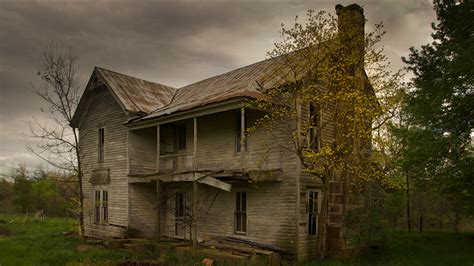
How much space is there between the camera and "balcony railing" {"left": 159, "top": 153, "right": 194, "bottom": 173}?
1947 centimetres

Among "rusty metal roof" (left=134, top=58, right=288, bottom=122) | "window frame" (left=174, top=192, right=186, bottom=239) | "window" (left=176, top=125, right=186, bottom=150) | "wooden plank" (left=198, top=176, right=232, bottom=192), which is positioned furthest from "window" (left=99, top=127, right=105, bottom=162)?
"wooden plank" (left=198, top=176, right=232, bottom=192)

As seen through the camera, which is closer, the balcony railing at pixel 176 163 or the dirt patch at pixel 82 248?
the dirt patch at pixel 82 248

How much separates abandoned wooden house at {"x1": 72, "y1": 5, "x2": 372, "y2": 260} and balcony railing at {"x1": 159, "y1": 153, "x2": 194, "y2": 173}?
61 millimetres

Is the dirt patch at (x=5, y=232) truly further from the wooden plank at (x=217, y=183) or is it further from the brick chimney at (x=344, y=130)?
the brick chimney at (x=344, y=130)

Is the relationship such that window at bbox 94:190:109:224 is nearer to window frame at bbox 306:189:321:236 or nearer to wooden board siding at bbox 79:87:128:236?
wooden board siding at bbox 79:87:128:236

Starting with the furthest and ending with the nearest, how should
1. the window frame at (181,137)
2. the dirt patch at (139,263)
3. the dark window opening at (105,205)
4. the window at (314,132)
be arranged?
the dark window opening at (105,205) → the window frame at (181,137) → the window at (314,132) → the dirt patch at (139,263)

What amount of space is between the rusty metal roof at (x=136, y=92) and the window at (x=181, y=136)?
2.08 metres

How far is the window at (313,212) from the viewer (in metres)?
16.1

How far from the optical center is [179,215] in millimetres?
20703

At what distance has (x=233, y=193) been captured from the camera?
1789 centimetres

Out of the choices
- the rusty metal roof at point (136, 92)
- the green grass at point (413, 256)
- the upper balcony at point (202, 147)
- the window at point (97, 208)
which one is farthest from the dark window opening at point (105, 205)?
the green grass at point (413, 256)

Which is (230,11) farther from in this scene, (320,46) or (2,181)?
(2,181)

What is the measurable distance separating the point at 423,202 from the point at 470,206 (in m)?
10.2

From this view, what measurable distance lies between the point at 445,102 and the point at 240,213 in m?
10.0
